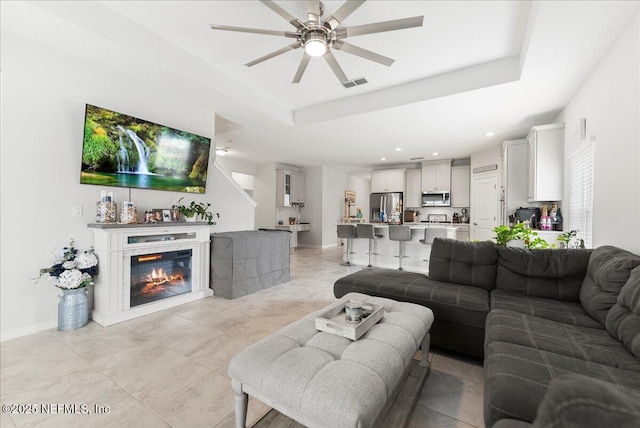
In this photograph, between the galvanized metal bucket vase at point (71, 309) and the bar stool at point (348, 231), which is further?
the bar stool at point (348, 231)

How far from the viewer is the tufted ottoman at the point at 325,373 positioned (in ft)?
3.40

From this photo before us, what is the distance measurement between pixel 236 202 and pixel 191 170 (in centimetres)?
97

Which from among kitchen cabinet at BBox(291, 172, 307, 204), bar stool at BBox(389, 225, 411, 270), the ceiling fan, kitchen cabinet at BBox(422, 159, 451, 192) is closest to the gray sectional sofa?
the ceiling fan

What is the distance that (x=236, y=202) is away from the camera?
4641 millimetres

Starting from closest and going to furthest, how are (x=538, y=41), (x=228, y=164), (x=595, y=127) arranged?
(x=538, y=41) → (x=595, y=127) → (x=228, y=164)

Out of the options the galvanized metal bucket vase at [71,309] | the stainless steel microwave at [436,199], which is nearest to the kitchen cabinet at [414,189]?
the stainless steel microwave at [436,199]

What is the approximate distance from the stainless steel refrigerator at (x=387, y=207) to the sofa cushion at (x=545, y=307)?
5545 mm

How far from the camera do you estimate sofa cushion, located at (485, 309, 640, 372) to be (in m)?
1.33

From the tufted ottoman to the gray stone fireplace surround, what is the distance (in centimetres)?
234

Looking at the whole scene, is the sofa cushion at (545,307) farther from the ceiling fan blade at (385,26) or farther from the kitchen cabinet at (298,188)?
the kitchen cabinet at (298,188)

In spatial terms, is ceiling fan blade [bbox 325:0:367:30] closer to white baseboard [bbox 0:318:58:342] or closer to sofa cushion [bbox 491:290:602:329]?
sofa cushion [bbox 491:290:602:329]

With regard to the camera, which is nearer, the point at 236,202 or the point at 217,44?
the point at 217,44

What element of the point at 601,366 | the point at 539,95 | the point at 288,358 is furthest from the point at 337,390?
the point at 539,95

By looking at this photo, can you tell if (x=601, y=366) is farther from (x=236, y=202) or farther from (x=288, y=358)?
(x=236, y=202)
